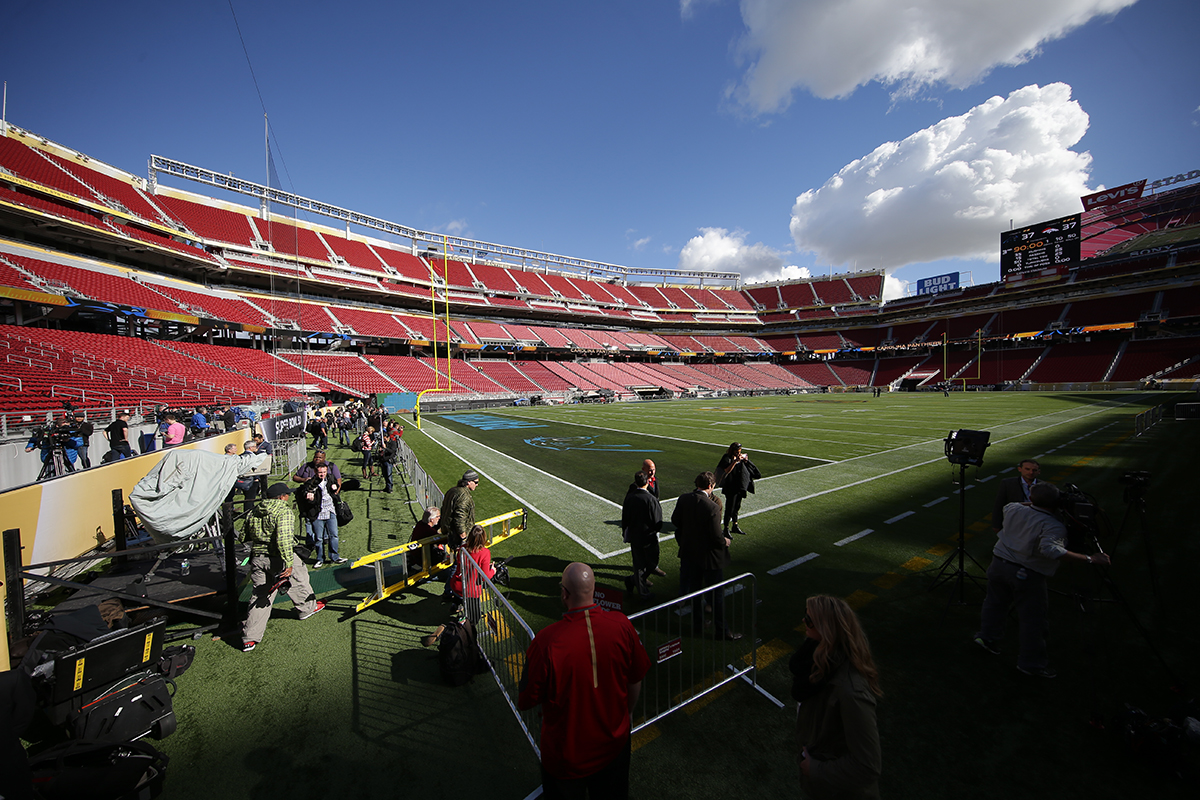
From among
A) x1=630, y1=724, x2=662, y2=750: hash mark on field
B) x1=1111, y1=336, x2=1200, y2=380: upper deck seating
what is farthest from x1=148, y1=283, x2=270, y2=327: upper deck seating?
x1=1111, y1=336, x2=1200, y2=380: upper deck seating

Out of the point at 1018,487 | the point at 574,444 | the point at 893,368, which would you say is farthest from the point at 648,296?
the point at 1018,487

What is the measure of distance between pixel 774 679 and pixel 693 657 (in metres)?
0.76

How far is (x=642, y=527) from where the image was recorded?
5.45 m

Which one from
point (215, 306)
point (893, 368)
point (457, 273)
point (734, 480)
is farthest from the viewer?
point (893, 368)

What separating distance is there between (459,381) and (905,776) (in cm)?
4751

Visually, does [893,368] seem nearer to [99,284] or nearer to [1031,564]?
[1031,564]

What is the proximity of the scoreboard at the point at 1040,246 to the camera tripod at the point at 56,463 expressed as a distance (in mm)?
75578

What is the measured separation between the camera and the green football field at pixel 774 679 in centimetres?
312

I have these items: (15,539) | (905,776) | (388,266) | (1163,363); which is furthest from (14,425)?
(1163,363)

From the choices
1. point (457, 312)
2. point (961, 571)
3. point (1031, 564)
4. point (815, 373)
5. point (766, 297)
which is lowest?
point (961, 571)

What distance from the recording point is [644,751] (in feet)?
11.0

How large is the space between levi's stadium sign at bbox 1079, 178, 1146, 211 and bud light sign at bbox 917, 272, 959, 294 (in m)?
17.9

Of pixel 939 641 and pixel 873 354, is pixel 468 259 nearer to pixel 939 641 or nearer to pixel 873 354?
pixel 873 354

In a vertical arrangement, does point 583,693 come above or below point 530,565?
above
